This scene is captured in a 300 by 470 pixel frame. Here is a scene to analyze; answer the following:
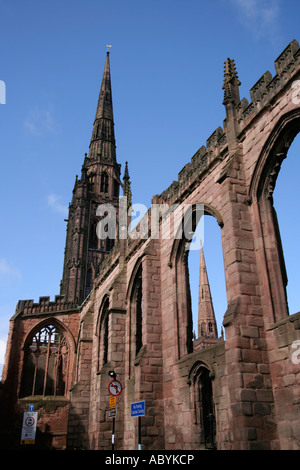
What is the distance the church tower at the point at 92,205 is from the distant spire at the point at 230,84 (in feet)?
122

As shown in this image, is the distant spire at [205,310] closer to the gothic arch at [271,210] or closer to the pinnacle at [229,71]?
the pinnacle at [229,71]

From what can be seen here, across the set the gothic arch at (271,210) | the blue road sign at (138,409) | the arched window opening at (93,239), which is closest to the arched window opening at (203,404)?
the blue road sign at (138,409)

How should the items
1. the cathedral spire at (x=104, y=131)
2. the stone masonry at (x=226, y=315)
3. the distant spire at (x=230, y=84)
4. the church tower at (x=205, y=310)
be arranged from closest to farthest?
the stone masonry at (x=226, y=315), the distant spire at (x=230, y=84), the cathedral spire at (x=104, y=131), the church tower at (x=205, y=310)

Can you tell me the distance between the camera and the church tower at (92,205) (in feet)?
168

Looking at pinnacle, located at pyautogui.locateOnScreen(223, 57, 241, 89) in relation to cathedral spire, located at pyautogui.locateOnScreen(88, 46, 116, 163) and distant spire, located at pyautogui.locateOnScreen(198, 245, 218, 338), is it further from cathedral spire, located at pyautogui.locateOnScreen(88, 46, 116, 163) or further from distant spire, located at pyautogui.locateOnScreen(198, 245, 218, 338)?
distant spire, located at pyautogui.locateOnScreen(198, 245, 218, 338)

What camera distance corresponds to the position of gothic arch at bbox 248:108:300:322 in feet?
30.9

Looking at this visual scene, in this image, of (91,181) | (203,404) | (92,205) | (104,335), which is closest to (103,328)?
(104,335)

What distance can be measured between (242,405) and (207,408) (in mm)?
3126

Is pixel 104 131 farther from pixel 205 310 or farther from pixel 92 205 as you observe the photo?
pixel 205 310

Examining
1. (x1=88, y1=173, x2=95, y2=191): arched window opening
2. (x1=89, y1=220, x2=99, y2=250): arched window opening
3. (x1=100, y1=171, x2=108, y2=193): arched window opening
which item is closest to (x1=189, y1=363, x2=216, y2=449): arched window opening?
(x1=89, y1=220, x2=99, y2=250): arched window opening

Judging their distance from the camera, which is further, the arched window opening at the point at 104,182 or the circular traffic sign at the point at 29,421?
the arched window opening at the point at 104,182

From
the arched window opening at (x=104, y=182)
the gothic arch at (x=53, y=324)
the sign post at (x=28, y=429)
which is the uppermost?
the arched window opening at (x=104, y=182)

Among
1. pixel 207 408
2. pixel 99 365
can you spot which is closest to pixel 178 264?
pixel 207 408
